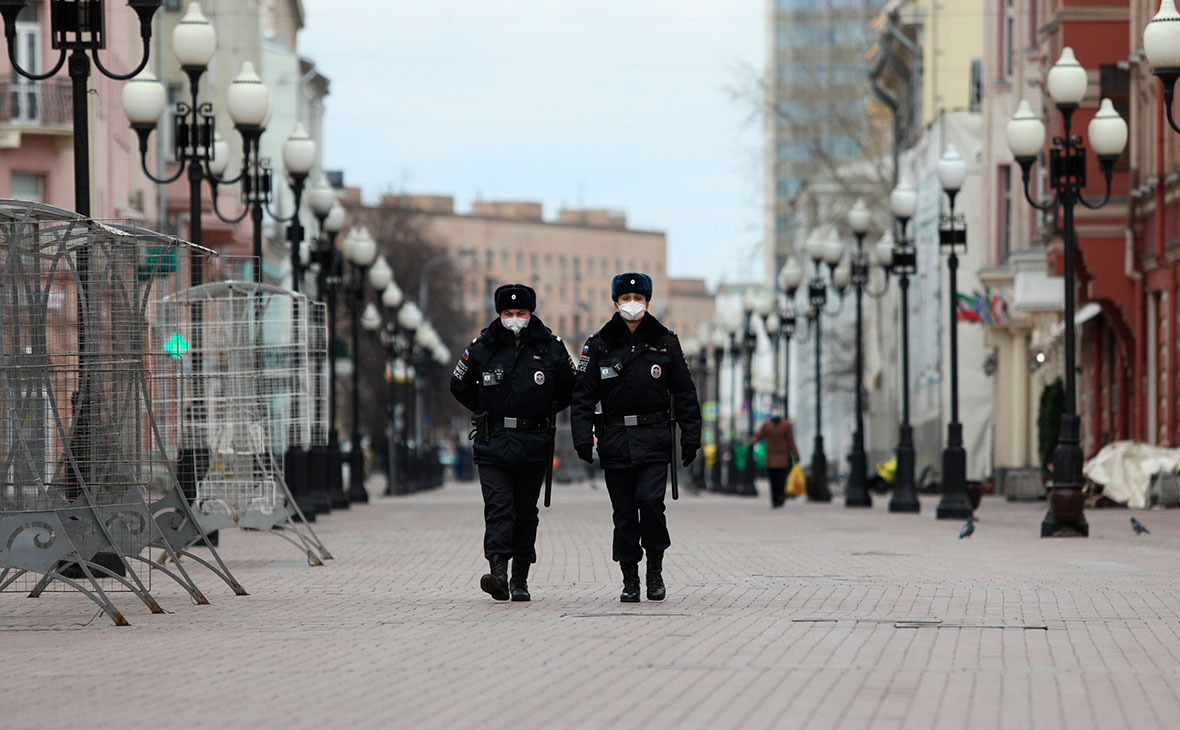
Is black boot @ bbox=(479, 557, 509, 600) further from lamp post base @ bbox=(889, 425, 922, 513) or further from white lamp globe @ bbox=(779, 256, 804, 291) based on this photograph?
white lamp globe @ bbox=(779, 256, 804, 291)

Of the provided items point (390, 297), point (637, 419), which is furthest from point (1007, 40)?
point (637, 419)

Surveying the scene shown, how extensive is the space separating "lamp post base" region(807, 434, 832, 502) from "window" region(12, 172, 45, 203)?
15.1m

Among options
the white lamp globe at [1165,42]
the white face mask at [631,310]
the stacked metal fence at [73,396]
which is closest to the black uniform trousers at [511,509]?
the white face mask at [631,310]

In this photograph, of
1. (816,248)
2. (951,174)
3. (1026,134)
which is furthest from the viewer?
(816,248)

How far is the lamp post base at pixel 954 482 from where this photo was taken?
30.9m

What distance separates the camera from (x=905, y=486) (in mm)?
35281

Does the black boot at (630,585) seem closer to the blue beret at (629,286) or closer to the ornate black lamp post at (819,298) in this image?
the blue beret at (629,286)

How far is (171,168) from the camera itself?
54750 mm

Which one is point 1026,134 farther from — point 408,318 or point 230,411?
point 408,318

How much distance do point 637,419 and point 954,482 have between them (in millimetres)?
17137

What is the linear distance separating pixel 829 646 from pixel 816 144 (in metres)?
57.7

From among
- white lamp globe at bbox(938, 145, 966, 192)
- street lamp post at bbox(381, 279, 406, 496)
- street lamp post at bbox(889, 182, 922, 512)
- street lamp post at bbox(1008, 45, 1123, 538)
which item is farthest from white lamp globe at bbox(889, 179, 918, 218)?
street lamp post at bbox(381, 279, 406, 496)

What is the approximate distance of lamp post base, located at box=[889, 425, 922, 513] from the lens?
35.1 metres

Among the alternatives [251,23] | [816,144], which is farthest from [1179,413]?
[251,23]
